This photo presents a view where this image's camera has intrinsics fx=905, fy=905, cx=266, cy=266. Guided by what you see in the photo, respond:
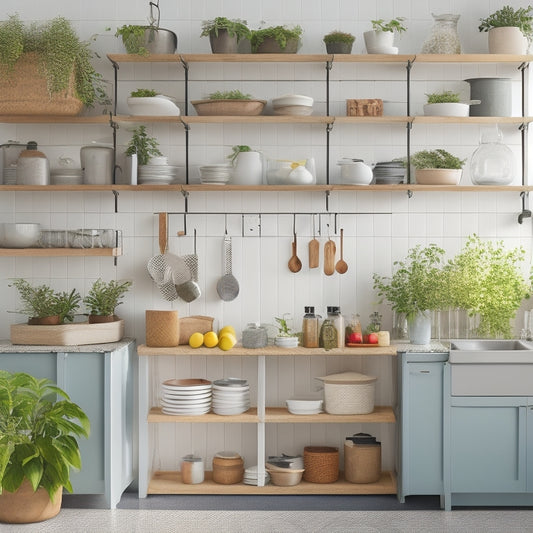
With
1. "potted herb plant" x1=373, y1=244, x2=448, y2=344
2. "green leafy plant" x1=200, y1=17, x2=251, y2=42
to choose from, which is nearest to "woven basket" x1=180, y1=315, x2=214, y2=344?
"potted herb plant" x1=373, y1=244, x2=448, y2=344

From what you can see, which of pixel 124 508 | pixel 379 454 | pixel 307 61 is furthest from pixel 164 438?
pixel 307 61

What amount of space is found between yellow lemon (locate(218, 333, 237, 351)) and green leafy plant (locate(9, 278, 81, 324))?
2.78 feet

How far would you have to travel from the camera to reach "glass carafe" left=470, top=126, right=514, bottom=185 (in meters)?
5.01

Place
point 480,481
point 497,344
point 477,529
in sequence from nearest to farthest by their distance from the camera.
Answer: point 477,529
point 480,481
point 497,344

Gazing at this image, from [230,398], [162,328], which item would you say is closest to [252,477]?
[230,398]

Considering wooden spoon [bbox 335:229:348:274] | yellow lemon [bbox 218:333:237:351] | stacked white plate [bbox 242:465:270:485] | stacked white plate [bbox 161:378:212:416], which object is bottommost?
stacked white plate [bbox 242:465:270:485]

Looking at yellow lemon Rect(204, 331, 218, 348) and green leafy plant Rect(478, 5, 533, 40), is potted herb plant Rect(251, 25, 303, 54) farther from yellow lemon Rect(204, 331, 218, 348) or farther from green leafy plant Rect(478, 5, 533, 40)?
yellow lemon Rect(204, 331, 218, 348)

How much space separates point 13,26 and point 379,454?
3040 mm

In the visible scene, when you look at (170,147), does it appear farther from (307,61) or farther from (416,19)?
(416,19)

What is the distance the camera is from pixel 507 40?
5.02m

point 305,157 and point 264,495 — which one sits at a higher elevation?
point 305,157

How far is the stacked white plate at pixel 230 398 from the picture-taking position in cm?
492

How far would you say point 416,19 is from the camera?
17.0 feet

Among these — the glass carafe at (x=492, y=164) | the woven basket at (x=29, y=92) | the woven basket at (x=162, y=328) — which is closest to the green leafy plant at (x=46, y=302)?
the woven basket at (x=162, y=328)
